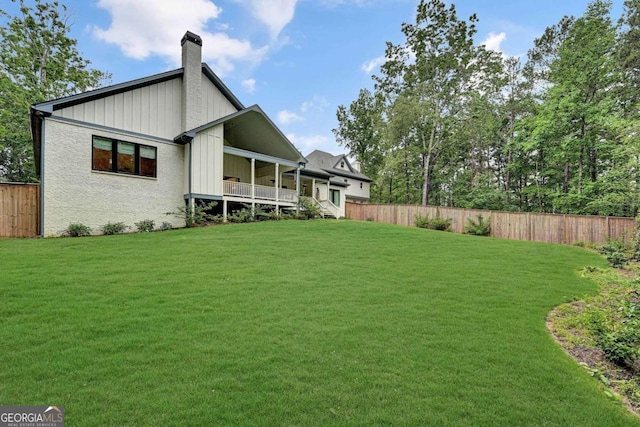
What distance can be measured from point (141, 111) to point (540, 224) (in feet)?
64.0

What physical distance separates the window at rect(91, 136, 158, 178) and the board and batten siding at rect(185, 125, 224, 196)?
1.59m

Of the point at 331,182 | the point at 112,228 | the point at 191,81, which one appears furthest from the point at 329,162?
the point at 112,228

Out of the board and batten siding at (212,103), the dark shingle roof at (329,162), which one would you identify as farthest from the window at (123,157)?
the dark shingle roof at (329,162)

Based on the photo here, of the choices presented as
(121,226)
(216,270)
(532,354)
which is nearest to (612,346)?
(532,354)

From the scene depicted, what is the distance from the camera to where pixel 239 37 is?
52.0 ft

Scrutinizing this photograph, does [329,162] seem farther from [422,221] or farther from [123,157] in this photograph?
[123,157]

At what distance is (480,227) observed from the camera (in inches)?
639

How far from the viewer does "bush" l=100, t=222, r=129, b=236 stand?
1180cm

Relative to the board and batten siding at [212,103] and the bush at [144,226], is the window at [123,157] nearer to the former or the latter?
the bush at [144,226]

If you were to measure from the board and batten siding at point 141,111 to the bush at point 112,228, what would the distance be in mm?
4003

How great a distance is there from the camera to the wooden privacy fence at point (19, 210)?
1066 cm

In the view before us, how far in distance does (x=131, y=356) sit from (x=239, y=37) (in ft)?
55.2

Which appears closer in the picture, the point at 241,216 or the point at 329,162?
the point at 241,216

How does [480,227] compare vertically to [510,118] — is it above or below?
below
